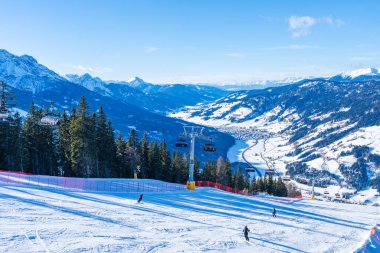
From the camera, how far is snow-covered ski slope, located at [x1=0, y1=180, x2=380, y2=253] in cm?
2359

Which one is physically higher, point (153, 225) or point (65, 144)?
point (65, 144)

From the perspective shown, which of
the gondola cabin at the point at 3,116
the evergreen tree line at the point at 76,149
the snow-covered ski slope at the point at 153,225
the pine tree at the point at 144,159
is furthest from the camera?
the pine tree at the point at 144,159

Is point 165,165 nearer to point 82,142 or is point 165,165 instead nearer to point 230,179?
point 230,179

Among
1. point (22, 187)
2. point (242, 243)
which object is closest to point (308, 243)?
point (242, 243)

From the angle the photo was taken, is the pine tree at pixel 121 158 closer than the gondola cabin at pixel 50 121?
No

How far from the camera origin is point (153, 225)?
99.2ft

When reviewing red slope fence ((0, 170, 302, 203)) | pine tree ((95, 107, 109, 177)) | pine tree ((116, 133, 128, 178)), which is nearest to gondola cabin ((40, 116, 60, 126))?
red slope fence ((0, 170, 302, 203))

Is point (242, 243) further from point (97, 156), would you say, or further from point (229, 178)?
point (229, 178)

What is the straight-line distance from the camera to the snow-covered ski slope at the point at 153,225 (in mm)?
23594

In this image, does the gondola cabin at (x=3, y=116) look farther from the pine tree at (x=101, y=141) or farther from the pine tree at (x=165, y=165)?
the pine tree at (x=165, y=165)

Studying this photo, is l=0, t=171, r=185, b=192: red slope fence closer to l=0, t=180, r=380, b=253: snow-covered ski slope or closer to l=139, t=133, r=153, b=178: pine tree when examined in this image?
l=0, t=180, r=380, b=253: snow-covered ski slope

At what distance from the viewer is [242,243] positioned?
29.4 meters

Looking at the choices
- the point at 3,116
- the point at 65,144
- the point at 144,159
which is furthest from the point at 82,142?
the point at 144,159

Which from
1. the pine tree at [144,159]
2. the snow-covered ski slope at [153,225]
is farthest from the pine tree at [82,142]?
the snow-covered ski slope at [153,225]
